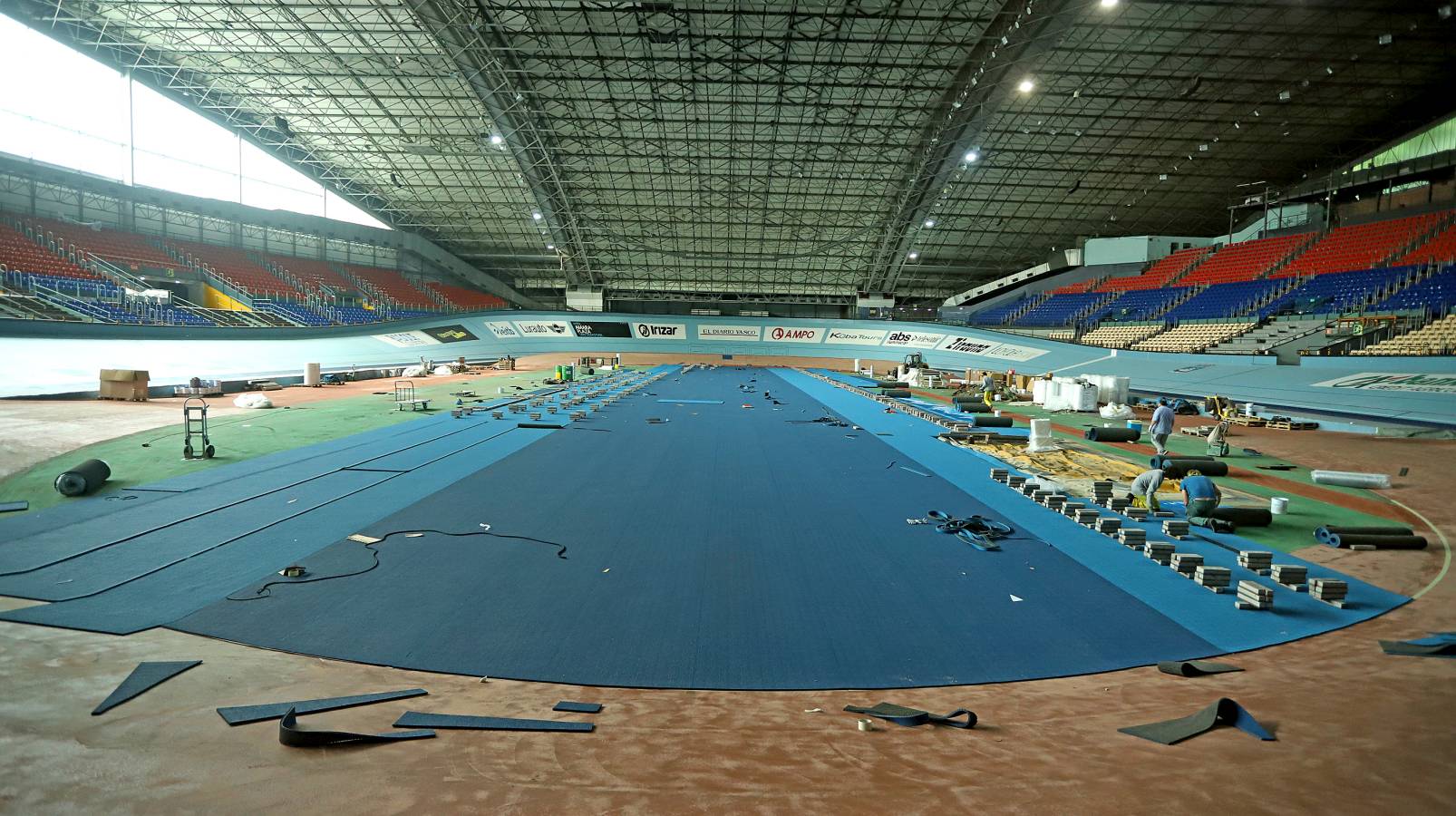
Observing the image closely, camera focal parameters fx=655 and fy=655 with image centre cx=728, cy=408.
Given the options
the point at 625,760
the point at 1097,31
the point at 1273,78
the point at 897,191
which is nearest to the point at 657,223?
the point at 897,191

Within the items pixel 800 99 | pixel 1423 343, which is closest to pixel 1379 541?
pixel 1423 343

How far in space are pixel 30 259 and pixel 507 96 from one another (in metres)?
21.9

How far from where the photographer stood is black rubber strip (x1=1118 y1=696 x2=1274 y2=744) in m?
3.75

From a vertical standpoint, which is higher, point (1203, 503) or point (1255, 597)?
point (1203, 503)

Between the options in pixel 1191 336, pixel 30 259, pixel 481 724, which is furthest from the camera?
pixel 1191 336

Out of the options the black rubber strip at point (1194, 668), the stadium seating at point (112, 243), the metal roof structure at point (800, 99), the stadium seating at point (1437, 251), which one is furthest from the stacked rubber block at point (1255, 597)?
the stadium seating at point (112, 243)

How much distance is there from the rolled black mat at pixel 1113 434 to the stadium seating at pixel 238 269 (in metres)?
42.0

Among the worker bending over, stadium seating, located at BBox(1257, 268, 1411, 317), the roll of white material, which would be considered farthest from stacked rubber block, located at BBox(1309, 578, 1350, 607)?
stadium seating, located at BBox(1257, 268, 1411, 317)

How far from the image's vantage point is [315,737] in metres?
3.46

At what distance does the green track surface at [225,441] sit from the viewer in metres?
9.54

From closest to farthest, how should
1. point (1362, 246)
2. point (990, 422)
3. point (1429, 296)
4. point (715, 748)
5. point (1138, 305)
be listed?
point (715, 748) < point (990, 422) < point (1429, 296) < point (1362, 246) < point (1138, 305)

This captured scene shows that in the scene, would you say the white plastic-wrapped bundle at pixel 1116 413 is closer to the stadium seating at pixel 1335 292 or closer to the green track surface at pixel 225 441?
the stadium seating at pixel 1335 292

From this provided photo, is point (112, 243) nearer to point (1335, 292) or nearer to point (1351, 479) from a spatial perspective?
point (1351, 479)

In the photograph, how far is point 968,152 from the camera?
115ft
